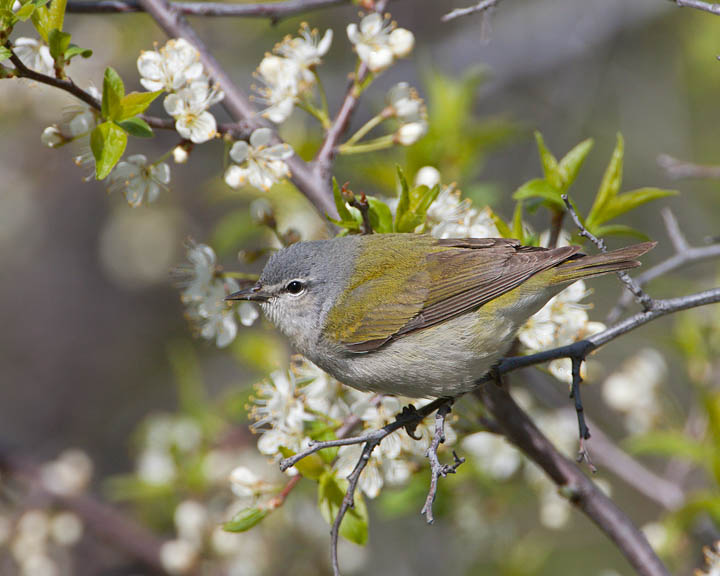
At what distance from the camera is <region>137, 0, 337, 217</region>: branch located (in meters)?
3.11

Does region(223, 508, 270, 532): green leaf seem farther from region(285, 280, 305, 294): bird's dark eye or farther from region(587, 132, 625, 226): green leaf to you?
region(587, 132, 625, 226): green leaf

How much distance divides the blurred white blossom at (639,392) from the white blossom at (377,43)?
7.83 ft

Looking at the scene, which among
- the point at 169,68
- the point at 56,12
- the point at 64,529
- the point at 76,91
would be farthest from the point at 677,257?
the point at 64,529

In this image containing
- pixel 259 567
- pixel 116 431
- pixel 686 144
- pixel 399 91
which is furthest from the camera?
pixel 116 431

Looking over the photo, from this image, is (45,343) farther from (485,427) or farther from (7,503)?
(485,427)

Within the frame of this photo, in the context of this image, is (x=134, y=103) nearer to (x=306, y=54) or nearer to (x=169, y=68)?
(x=169, y=68)

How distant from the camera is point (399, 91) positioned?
337cm

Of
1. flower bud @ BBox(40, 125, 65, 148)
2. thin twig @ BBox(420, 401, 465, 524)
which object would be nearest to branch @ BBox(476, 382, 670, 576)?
thin twig @ BBox(420, 401, 465, 524)

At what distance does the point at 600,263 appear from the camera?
9.25ft

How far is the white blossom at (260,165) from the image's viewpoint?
2.98 meters

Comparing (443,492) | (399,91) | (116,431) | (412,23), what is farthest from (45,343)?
(399,91)

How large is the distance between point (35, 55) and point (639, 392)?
355 centimetres

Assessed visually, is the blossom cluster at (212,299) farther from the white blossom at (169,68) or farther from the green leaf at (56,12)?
the green leaf at (56,12)

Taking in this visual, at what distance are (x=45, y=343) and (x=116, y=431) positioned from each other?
6.48 ft
